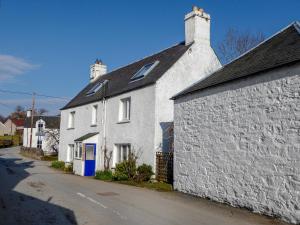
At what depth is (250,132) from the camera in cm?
1154

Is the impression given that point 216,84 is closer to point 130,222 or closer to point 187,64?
point 130,222

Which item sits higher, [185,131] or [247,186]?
[185,131]

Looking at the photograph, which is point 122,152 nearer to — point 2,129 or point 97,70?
point 97,70

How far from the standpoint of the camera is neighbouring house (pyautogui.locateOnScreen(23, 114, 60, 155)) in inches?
2064

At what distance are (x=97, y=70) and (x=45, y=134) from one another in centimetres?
2520

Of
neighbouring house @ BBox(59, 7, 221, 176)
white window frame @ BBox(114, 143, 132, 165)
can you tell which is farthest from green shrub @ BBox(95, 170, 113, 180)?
neighbouring house @ BBox(59, 7, 221, 176)

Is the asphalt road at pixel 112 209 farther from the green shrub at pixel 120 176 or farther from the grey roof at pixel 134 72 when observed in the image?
the grey roof at pixel 134 72

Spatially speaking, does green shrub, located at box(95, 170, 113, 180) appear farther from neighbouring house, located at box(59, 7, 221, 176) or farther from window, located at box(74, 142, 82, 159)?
window, located at box(74, 142, 82, 159)

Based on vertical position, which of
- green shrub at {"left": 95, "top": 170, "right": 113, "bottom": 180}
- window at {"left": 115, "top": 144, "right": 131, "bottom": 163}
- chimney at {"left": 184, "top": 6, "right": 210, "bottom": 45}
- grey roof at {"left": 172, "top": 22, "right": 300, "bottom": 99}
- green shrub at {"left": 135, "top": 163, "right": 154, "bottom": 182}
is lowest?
green shrub at {"left": 95, "top": 170, "right": 113, "bottom": 180}

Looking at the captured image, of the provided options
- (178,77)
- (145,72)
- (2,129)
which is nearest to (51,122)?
Answer: (2,129)

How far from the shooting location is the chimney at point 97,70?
34.8 metres

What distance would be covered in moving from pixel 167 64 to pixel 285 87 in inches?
424

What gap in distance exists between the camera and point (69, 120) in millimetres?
31297

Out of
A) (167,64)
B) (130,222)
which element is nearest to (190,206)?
(130,222)
